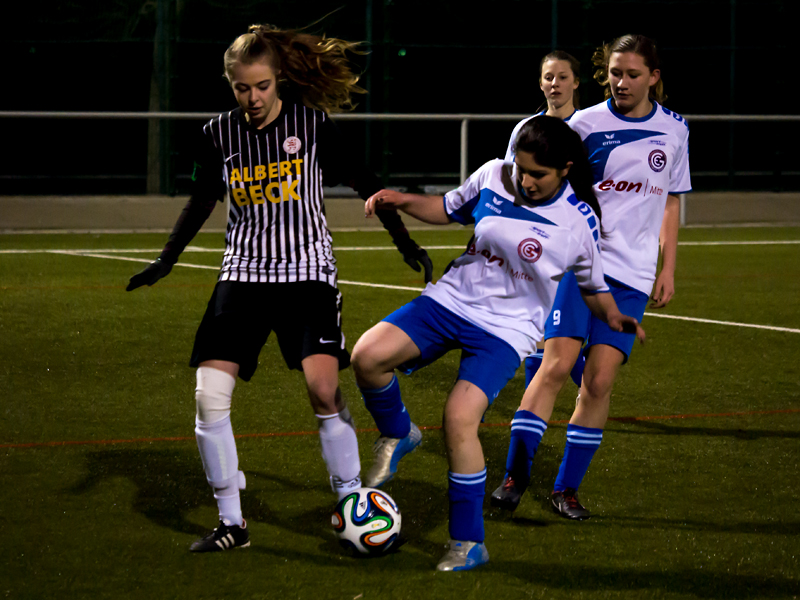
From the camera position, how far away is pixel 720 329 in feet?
28.7

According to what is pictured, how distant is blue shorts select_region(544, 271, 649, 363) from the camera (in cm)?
439

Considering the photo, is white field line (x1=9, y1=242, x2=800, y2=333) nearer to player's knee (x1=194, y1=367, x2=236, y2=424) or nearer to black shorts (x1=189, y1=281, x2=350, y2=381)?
black shorts (x1=189, y1=281, x2=350, y2=381)

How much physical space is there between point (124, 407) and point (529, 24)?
17822 millimetres

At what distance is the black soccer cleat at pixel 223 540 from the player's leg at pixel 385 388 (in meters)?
0.60

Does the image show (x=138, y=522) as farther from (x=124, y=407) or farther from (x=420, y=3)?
(x=420, y=3)

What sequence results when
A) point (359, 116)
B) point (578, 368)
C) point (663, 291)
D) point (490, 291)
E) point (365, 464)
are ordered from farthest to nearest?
point (359, 116) → point (578, 368) → point (365, 464) → point (663, 291) → point (490, 291)

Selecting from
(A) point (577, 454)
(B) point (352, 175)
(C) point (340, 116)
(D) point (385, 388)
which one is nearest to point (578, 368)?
(A) point (577, 454)

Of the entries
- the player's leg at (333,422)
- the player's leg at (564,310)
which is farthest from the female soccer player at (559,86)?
the player's leg at (333,422)

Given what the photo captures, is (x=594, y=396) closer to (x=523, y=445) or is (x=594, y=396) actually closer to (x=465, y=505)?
(x=523, y=445)

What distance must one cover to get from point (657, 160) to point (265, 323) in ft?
5.50

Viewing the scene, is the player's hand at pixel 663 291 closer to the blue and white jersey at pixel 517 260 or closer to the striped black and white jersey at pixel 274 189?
the blue and white jersey at pixel 517 260

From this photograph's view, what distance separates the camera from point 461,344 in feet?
13.0

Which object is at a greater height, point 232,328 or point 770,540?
point 232,328

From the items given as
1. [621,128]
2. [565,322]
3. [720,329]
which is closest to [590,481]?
[565,322]
